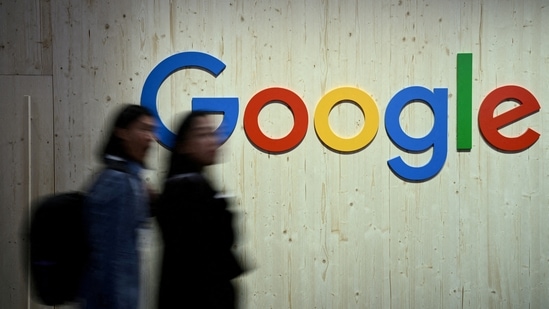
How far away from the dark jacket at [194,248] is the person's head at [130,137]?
7.7 inches

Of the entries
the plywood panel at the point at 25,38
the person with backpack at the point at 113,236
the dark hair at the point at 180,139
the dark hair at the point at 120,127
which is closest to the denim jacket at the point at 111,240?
the person with backpack at the point at 113,236

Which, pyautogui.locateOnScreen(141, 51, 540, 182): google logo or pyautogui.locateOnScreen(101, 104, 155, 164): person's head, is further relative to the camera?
pyautogui.locateOnScreen(141, 51, 540, 182): google logo

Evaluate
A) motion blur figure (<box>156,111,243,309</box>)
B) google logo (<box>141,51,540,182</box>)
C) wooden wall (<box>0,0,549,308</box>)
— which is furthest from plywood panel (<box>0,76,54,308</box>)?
motion blur figure (<box>156,111,243,309</box>)

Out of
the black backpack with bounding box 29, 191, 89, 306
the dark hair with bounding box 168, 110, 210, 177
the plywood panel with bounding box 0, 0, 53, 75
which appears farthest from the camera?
the plywood panel with bounding box 0, 0, 53, 75

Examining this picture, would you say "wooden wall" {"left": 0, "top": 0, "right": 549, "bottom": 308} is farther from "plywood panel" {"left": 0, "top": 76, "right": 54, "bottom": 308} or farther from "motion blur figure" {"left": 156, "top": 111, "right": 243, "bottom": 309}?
"motion blur figure" {"left": 156, "top": 111, "right": 243, "bottom": 309}

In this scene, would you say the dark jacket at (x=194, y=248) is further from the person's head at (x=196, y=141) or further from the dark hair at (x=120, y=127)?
the dark hair at (x=120, y=127)

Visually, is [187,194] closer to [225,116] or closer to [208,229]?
[208,229]

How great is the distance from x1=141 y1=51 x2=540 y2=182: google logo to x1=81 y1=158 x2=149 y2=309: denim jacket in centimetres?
160

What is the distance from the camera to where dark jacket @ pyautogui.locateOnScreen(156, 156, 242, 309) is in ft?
8.80

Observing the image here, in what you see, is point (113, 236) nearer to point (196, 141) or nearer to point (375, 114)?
point (196, 141)

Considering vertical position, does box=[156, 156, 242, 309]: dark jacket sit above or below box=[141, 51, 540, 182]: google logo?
below

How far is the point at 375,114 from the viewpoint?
4.38 metres

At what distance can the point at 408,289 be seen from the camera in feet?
14.7

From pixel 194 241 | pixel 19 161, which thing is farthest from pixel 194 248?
pixel 19 161
